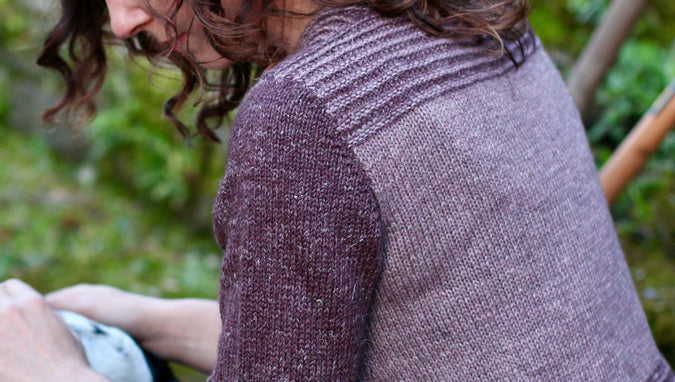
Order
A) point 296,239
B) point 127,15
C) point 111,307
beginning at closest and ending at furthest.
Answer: point 296,239
point 127,15
point 111,307

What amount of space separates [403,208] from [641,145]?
1.08 meters

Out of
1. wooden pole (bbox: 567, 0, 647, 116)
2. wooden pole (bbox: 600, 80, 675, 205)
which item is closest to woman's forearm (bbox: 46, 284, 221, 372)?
wooden pole (bbox: 600, 80, 675, 205)

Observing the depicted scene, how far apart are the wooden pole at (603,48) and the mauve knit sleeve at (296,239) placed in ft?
5.71

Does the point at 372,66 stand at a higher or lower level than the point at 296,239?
higher

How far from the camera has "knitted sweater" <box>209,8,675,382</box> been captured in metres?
0.78

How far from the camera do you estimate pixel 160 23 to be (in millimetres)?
1040

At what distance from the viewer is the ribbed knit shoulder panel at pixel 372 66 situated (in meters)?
Result: 0.80

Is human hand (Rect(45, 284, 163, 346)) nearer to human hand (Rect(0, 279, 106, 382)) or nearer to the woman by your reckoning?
human hand (Rect(0, 279, 106, 382))

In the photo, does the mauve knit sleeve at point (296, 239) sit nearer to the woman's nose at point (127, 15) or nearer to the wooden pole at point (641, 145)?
the woman's nose at point (127, 15)

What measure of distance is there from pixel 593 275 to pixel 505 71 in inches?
14.3

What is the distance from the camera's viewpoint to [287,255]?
783 millimetres

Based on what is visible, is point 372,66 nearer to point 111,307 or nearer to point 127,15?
point 127,15

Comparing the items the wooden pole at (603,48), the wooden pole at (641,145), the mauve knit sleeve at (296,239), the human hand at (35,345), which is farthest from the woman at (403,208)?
the wooden pole at (603,48)

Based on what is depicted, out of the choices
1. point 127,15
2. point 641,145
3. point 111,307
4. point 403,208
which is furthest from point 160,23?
point 641,145
